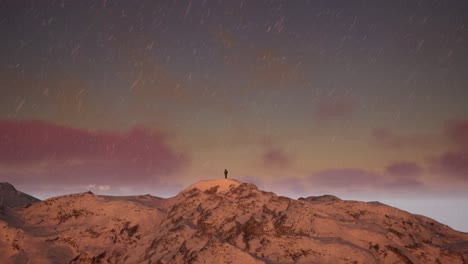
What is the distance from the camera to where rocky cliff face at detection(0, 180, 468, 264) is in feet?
210

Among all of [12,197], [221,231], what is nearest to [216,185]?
[221,231]

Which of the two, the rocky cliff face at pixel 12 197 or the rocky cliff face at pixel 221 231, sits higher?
the rocky cliff face at pixel 12 197

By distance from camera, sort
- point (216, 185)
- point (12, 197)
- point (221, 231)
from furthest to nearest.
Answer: point (12, 197)
point (216, 185)
point (221, 231)

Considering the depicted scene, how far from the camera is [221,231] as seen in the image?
230 ft

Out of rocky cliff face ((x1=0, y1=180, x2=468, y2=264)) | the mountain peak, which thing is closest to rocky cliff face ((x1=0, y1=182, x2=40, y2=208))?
rocky cliff face ((x1=0, y1=180, x2=468, y2=264))

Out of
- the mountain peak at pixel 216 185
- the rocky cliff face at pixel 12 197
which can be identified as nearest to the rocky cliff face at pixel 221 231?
the mountain peak at pixel 216 185

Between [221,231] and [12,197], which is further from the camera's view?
[12,197]

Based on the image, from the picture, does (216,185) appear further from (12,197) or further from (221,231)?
(12,197)

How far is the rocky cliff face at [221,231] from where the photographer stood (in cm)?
6406

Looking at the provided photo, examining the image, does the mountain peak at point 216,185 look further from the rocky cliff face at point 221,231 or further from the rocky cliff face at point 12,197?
the rocky cliff face at point 12,197

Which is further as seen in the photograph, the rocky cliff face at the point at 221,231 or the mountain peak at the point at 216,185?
the mountain peak at the point at 216,185

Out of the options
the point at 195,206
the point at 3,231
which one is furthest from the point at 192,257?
the point at 3,231

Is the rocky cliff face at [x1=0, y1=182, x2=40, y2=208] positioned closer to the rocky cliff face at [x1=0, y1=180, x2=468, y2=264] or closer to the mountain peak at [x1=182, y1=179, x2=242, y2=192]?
the rocky cliff face at [x1=0, y1=180, x2=468, y2=264]

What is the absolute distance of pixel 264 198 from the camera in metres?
79.3
